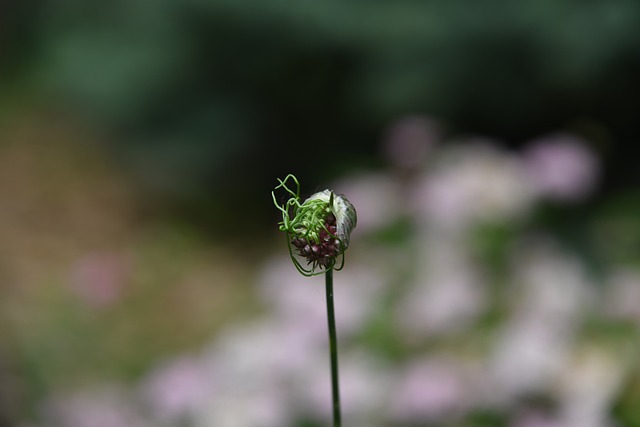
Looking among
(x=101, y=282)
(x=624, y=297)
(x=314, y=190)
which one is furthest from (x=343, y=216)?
(x=101, y=282)

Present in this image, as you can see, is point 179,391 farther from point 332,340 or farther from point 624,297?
point 332,340

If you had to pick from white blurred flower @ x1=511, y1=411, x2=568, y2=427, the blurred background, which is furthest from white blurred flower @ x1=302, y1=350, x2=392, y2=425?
white blurred flower @ x1=511, y1=411, x2=568, y2=427

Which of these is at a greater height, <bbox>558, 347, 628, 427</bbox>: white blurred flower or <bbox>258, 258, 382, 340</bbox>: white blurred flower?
<bbox>258, 258, 382, 340</bbox>: white blurred flower

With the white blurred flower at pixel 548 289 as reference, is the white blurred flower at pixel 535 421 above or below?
below

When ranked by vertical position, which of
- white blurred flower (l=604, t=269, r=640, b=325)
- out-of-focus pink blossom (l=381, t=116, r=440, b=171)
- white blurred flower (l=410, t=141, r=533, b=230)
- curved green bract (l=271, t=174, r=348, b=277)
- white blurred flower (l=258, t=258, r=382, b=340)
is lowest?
curved green bract (l=271, t=174, r=348, b=277)

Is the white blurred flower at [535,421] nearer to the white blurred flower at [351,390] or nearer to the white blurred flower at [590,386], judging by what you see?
the white blurred flower at [590,386]

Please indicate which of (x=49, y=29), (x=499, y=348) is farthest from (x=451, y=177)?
(x=49, y=29)

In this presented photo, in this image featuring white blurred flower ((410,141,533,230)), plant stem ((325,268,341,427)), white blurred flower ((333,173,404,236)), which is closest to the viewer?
plant stem ((325,268,341,427))

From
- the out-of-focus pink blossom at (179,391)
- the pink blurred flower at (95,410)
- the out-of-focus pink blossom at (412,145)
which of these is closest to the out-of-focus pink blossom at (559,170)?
the out-of-focus pink blossom at (412,145)

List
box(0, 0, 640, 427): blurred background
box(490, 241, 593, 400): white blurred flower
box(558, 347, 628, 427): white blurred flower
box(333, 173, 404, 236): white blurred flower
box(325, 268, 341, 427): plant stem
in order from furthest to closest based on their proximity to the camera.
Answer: box(333, 173, 404, 236): white blurred flower
box(0, 0, 640, 427): blurred background
box(490, 241, 593, 400): white blurred flower
box(558, 347, 628, 427): white blurred flower
box(325, 268, 341, 427): plant stem

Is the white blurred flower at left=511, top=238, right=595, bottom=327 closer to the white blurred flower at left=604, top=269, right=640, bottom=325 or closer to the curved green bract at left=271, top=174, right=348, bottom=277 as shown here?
the white blurred flower at left=604, top=269, right=640, bottom=325
